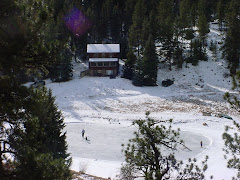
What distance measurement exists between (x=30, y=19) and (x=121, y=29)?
55.6 m

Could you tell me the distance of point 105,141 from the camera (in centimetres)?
2369

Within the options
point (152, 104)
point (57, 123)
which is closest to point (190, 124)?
point (152, 104)

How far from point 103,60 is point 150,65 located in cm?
963

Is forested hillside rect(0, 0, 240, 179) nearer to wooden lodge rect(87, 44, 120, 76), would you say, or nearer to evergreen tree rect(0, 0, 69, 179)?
evergreen tree rect(0, 0, 69, 179)

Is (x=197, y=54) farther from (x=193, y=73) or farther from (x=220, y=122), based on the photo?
(x=220, y=122)

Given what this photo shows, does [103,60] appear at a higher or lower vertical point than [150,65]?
higher

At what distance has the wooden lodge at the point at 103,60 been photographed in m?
45.8

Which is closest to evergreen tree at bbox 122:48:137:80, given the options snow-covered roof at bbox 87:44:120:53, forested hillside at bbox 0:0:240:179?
forested hillside at bbox 0:0:240:179

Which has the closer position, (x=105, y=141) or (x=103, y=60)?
(x=105, y=141)

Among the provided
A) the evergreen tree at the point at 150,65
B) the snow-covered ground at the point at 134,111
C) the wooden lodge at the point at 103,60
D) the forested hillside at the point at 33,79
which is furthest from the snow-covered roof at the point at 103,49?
the evergreen tree at the point at 150,65

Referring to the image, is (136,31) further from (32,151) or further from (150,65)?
(32,151)

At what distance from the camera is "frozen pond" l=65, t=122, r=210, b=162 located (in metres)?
20.8

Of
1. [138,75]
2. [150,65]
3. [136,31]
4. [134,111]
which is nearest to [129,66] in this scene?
[138,75]

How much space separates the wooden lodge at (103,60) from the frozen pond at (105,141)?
19.0 metres
